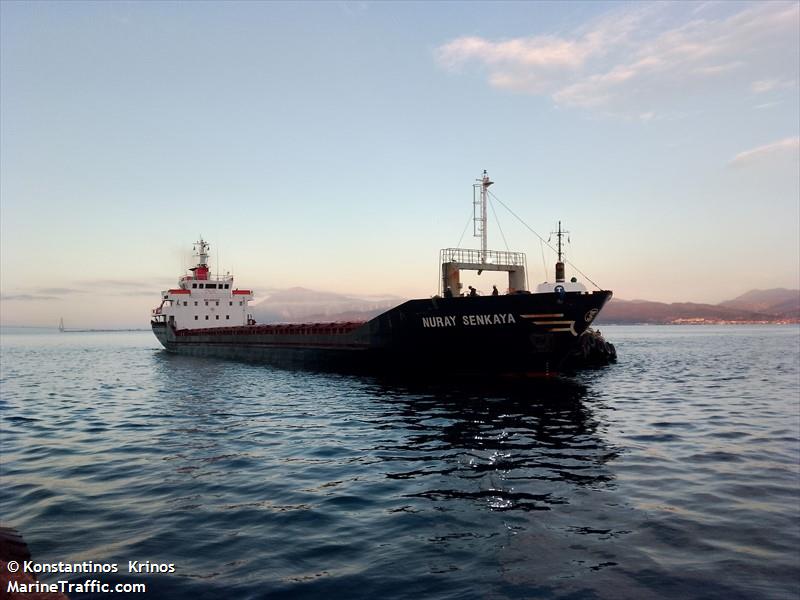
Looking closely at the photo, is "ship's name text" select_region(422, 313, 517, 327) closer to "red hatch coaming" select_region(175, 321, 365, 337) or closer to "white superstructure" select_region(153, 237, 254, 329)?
"red hatch coaming" select_region(175, 321, 365, 337)

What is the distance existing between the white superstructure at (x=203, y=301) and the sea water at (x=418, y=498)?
36.1 metres

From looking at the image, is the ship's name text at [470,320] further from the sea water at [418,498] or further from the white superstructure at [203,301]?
the white superstructure at [203,301]

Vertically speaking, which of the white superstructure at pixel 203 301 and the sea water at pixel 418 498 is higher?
the white superstructure at pixel 203 301

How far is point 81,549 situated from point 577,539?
6374 mm

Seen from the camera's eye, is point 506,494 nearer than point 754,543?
No

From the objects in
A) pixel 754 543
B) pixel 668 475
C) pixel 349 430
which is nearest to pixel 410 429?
pixel 349 430

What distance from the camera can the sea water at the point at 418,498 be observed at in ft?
17.8

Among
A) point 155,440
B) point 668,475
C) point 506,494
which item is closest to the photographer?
point 506,494

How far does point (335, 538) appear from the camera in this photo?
6.41 metres

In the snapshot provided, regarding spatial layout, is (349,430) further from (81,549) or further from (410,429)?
(81,549)

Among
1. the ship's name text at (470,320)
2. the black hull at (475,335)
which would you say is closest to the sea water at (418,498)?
the black hull at (475,335)

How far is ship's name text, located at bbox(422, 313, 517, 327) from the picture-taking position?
20.3 meters

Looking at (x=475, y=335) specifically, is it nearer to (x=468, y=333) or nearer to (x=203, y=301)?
(x=468, y=333)

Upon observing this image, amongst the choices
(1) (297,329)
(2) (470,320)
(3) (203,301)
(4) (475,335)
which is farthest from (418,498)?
(3) (203,301)
